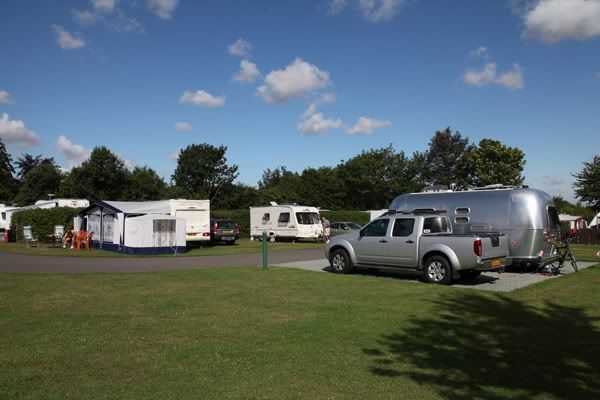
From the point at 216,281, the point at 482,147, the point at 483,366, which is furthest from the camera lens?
the point at 482,147

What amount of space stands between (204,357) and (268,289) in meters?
5.30

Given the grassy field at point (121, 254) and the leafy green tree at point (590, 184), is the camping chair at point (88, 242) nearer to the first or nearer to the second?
the grassy field at point (121, 254)

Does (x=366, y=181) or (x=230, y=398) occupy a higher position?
(x=366, y=181)

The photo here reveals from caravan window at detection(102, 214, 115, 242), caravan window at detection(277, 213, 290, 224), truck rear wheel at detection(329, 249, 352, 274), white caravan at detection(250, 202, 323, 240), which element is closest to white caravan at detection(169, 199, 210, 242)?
caravan window at detection(102, 214, 115, 242)

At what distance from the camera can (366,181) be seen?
2405 inches

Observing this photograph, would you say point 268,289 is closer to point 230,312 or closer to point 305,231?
point 230,312

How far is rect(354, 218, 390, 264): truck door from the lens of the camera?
44.6 ft

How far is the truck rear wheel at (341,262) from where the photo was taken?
1439 centimetres

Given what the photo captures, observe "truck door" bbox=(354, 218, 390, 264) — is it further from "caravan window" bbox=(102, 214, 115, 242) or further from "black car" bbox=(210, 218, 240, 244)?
"black car" bbox=(210, 218, 240, 244)

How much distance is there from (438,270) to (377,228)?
205 centimetres

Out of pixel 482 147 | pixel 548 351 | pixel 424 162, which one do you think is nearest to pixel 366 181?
pixel 424 162

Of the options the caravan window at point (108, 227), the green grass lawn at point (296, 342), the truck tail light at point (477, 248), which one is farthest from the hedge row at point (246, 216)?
the truck tail light at point (477, 248)

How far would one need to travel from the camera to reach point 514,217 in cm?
1461

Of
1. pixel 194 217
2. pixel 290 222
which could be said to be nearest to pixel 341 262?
pixel 194 217
